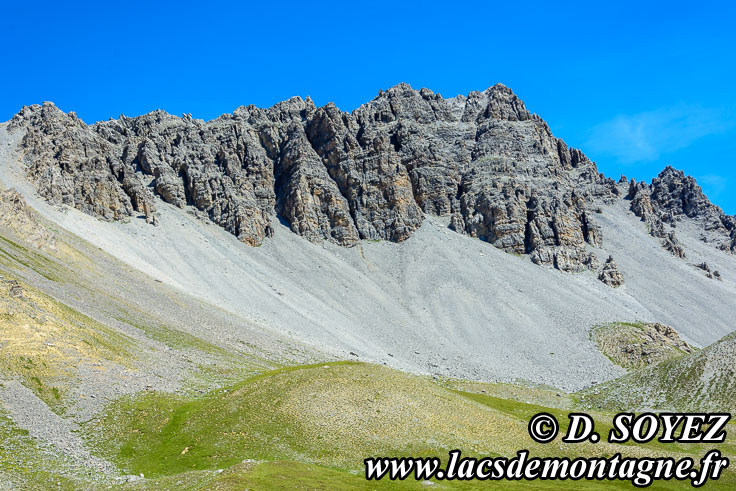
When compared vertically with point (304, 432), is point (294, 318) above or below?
above

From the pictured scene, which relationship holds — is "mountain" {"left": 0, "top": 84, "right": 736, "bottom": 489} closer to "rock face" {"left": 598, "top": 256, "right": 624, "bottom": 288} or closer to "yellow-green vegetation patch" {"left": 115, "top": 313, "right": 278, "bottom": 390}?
"yellow-green vegetation patch" {"left": 115, "top": 313, "right": 278, "bottom": 390}

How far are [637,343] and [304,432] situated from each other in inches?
4095

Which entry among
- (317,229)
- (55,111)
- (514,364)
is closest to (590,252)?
(514,364)

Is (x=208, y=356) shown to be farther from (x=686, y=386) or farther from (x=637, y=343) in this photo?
(x=637, y=343)

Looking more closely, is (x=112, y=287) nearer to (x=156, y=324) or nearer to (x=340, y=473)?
(x=156, y=324)

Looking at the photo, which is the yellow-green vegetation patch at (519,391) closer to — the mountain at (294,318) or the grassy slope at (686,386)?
the mountain at (294,318)

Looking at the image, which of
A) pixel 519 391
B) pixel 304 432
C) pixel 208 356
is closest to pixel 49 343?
pixel 208 356

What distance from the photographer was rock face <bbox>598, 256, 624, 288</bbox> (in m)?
164

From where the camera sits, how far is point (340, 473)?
124ft

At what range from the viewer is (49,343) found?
5631 cm

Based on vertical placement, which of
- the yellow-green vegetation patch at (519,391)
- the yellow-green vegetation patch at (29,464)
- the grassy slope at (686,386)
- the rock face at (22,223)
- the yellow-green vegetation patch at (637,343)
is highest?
the yellow-green vegetation patch at (637,343)

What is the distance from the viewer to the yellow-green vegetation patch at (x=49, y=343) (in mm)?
49438

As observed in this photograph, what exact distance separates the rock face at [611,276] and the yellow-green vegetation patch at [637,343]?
31.5 metres

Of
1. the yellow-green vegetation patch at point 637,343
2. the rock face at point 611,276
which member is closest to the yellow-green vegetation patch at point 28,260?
the yellow-green vegetation patch at point 637,343
